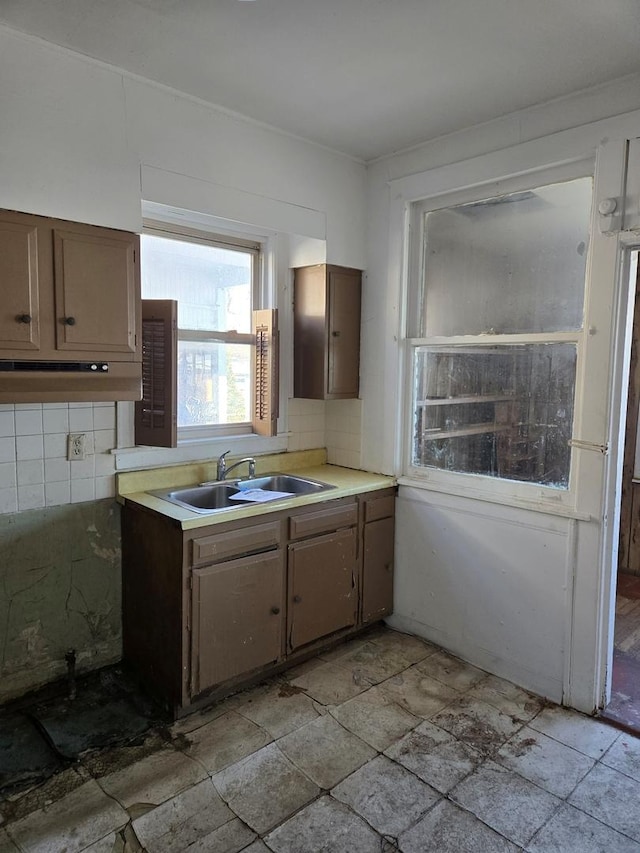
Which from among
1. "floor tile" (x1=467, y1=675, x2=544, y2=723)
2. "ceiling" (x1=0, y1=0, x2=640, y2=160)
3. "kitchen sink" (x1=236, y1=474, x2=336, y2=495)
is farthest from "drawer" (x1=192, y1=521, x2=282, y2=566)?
"ceiling" (x1=0, y1=0, x2=640, y2=160)

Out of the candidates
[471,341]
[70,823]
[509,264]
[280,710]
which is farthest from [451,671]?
[509,264]

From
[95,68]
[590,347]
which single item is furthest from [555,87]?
[95,68]

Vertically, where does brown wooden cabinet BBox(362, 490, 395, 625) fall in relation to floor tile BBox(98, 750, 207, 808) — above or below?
above

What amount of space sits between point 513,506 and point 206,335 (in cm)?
180

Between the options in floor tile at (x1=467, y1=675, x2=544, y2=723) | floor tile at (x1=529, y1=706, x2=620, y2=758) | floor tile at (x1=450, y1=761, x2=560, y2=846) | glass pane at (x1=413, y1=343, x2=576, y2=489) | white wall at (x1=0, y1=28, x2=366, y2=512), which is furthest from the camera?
glass pane at (x1=413, y1=343, x2=576, y2=489)

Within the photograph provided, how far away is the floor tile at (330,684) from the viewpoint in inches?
104

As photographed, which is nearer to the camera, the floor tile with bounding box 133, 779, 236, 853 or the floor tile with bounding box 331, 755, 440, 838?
the floor tile with bounding box 133, 779, 236, 853

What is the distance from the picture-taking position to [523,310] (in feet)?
9.14

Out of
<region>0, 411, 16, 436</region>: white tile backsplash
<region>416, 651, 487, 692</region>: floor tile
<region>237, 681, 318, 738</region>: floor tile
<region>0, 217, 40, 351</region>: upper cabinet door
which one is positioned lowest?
<region>237, 681, 318, 738</region>: floor tile

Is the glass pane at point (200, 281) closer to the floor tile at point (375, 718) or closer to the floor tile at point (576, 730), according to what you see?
the floor tile at point (375, 718)

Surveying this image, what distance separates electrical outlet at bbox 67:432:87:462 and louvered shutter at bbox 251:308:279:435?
944 millimetres

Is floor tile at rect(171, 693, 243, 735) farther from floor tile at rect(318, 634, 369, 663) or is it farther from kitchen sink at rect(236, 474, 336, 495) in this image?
kitchen sink at rect(236, 474, 336, 495)

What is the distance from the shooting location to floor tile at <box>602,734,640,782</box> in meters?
2.20

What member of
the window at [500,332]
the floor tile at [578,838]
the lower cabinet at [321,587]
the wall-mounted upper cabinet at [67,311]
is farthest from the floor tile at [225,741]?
the window at [500,332]
